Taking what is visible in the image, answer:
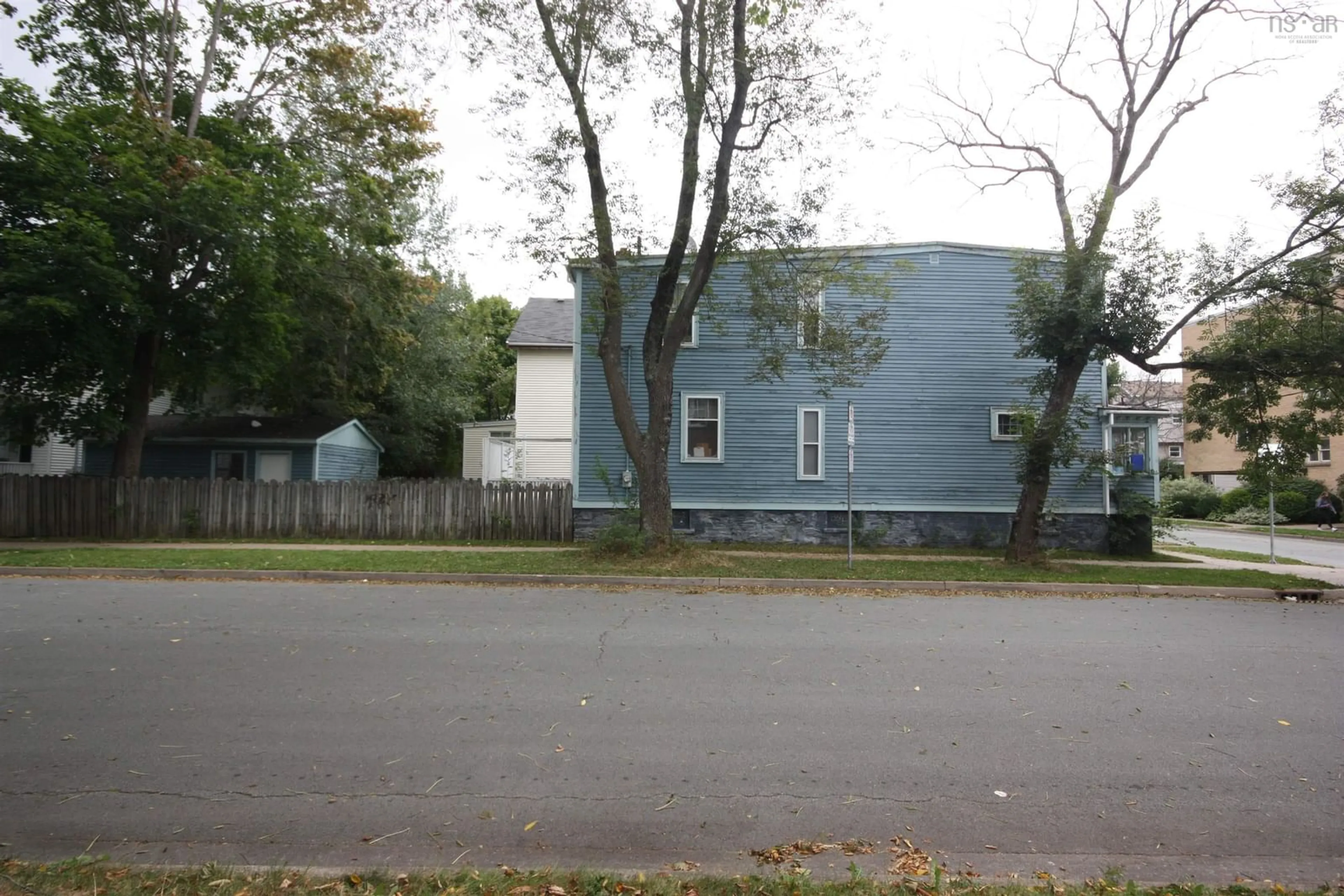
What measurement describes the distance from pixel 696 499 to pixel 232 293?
1235 centimetres

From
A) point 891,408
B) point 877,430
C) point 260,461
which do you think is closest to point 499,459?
point 260,461

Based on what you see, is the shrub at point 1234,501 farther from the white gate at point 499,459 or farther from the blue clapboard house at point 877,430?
the white gate at point 499,459

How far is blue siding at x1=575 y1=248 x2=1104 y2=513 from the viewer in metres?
20.0

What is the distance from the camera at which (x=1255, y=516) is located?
33406mm

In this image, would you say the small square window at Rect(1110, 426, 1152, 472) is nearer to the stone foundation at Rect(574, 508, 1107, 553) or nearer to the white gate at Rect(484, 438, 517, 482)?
the stone foundation at Rect(574, 508, 1107, 553)

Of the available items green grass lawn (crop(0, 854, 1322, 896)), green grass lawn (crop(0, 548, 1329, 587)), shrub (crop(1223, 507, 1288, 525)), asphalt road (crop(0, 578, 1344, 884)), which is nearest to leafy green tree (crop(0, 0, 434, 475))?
green grass lawn (crop(0, 548, 1329, 587))

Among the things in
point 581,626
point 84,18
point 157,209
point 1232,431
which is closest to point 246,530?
point 157,209

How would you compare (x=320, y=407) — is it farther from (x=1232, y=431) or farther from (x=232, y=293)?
(x=1232, y=431)

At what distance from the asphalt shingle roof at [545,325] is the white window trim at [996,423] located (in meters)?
14.2

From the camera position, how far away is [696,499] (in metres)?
20.0

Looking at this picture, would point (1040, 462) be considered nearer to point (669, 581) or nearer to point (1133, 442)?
point (1133, 442)

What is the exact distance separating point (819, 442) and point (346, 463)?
17432mm

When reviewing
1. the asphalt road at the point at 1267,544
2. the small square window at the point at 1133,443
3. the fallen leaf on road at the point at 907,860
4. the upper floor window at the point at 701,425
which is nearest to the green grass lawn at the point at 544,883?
the fallen leaf on road at the point at 907,860

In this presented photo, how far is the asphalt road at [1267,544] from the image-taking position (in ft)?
67.1
